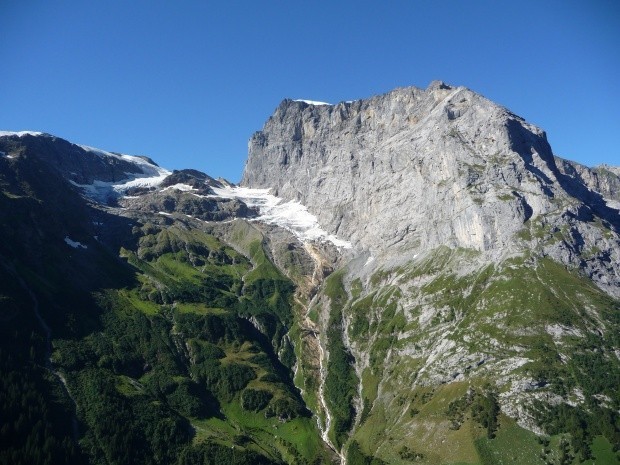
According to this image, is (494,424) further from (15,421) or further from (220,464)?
(15,421)

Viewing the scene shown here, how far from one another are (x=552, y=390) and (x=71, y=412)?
186 m

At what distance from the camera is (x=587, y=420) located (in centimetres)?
17225

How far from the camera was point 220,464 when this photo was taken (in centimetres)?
19975

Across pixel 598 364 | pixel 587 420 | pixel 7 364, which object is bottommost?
pixel 7 364

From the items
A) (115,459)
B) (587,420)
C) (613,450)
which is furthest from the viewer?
(115,459)

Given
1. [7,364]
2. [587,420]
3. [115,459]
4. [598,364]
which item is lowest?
[115,459]

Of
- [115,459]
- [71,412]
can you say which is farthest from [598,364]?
[71,412]

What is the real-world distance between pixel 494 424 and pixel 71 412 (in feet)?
531

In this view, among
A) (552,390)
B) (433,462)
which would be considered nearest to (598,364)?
(552,390)

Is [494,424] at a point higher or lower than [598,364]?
lower

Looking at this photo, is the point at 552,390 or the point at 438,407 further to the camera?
the point at 438,407

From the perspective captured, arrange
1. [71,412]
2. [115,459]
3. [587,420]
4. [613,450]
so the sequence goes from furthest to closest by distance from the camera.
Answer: [71,412] < [115,459] < [587,420] < [613,450]

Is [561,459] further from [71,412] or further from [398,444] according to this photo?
[71,412]

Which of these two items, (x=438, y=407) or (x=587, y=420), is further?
(x=438, y=407)
